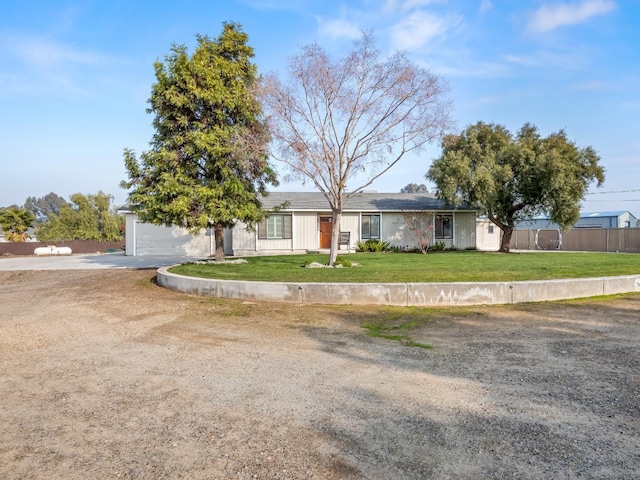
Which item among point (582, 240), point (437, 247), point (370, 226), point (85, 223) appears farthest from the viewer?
point (85, 223)

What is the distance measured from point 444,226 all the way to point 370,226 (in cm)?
430

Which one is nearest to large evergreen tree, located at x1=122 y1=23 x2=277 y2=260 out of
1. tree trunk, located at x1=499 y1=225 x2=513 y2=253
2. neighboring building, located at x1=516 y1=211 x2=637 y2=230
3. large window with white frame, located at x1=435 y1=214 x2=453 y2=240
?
large window with white frame, located at x1=435 y1=214 x2=453 y2=240

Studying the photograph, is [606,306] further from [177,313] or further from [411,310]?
[177,313]

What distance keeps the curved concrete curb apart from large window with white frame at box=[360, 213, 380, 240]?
14280 millimetres

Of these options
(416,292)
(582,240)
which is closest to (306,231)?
(416,292)

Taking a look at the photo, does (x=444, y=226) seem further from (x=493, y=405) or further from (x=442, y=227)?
(x=493, y=405)

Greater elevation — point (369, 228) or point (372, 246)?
point (369, 228)

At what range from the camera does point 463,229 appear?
23969 mm

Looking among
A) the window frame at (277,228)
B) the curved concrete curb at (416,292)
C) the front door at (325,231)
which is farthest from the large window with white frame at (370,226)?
the curved concrete curb at (416,292)

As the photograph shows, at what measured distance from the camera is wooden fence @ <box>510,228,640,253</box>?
24.8m

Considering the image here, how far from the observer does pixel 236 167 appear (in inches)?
551

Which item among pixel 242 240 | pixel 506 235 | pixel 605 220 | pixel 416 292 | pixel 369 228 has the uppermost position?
pixel 605 220

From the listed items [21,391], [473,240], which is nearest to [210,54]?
[21,391]

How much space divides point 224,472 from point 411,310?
5920 mm
